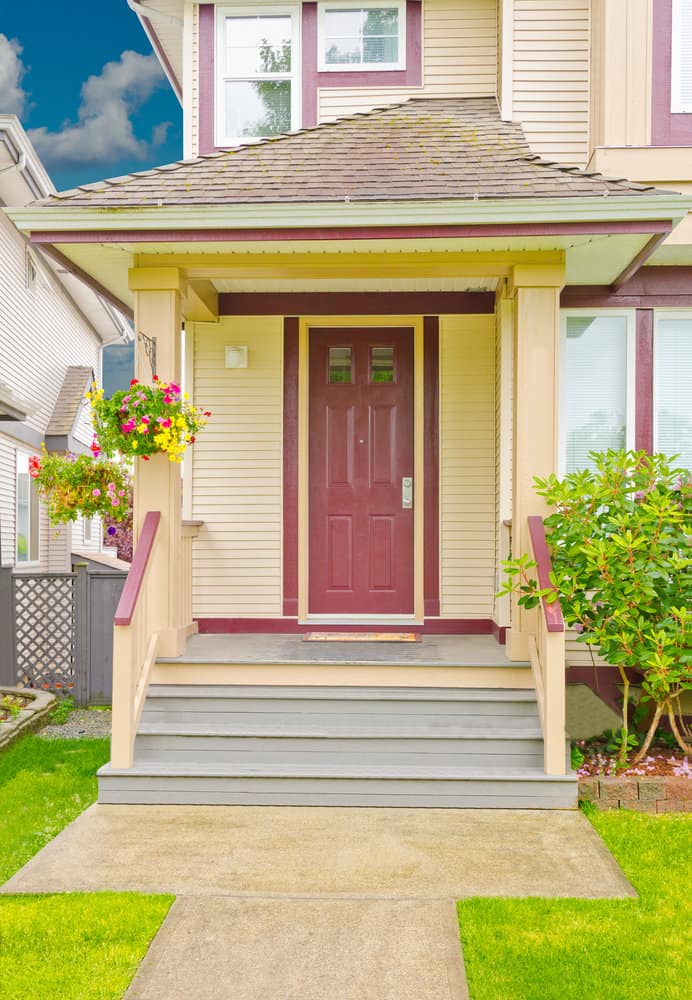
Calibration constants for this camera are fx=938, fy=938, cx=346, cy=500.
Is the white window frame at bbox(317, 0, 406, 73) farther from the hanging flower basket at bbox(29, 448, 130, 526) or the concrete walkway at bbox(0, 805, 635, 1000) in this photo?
the concrete walkway at bbox(0, 805, 635, 1000)

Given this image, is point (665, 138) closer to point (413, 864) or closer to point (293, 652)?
point (293, 652)

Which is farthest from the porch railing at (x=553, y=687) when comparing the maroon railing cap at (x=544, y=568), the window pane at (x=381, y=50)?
the window pane at (x=381, y=50)

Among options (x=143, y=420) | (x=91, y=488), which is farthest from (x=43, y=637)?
(x=143, y=420)

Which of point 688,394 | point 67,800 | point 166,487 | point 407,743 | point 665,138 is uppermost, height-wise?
point 665,138

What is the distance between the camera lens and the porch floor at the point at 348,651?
5.88 metres

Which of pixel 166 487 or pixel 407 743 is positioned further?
pixel 166 487

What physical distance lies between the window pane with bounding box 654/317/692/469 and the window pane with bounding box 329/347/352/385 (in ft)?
7.98

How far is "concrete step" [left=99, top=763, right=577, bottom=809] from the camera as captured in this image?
5.21 m

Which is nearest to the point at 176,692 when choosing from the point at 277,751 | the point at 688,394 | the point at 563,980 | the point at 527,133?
the point at 277,751

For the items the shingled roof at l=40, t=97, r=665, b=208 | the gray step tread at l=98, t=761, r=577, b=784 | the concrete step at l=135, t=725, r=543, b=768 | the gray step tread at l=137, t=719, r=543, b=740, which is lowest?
the gray step tread at l=98, t=761, r=577, b=784

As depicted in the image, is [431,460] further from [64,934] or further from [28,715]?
[64,934]

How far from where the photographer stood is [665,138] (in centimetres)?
692

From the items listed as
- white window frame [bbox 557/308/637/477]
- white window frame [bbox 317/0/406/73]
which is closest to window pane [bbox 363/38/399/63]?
white window frame [bbox 317/0/406/73]

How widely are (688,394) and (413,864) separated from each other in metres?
4.37
